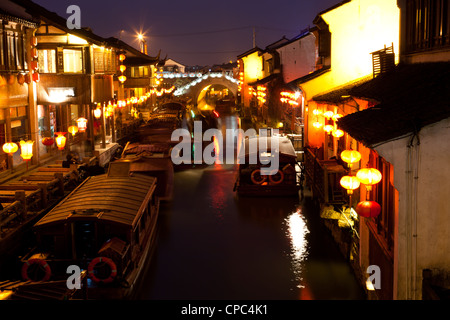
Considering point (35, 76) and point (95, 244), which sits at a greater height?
point (35, 76)

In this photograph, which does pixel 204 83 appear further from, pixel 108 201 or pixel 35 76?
pixel 108 201

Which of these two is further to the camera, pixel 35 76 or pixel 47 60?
pixel 47 60

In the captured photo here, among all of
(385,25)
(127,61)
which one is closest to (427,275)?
(385,25)

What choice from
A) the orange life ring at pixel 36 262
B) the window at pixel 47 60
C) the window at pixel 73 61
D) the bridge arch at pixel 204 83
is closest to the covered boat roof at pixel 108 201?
the orange life ring at pixel 36 262

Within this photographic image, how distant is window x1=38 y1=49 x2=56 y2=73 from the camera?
28.9m

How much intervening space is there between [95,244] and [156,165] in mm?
11009

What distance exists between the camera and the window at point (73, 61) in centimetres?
2915

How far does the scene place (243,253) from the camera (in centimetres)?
1942

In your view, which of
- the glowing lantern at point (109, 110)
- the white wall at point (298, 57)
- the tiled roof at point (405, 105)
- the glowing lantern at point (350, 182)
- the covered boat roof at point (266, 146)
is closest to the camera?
the tiled roof at point (405, 105)

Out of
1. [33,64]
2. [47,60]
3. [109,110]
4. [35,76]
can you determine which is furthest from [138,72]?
[33,64]

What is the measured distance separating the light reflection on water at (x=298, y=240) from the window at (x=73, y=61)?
15694mm

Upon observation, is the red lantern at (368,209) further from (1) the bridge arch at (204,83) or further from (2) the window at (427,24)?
(1) the bridge arch at (204,83)

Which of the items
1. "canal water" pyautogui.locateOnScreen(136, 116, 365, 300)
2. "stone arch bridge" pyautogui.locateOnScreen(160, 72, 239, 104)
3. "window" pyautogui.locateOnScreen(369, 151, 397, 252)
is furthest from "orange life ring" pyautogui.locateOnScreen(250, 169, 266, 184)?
"stone arch bridge" pyautogui.locateOnScreen(160, 72, 239, 104)
